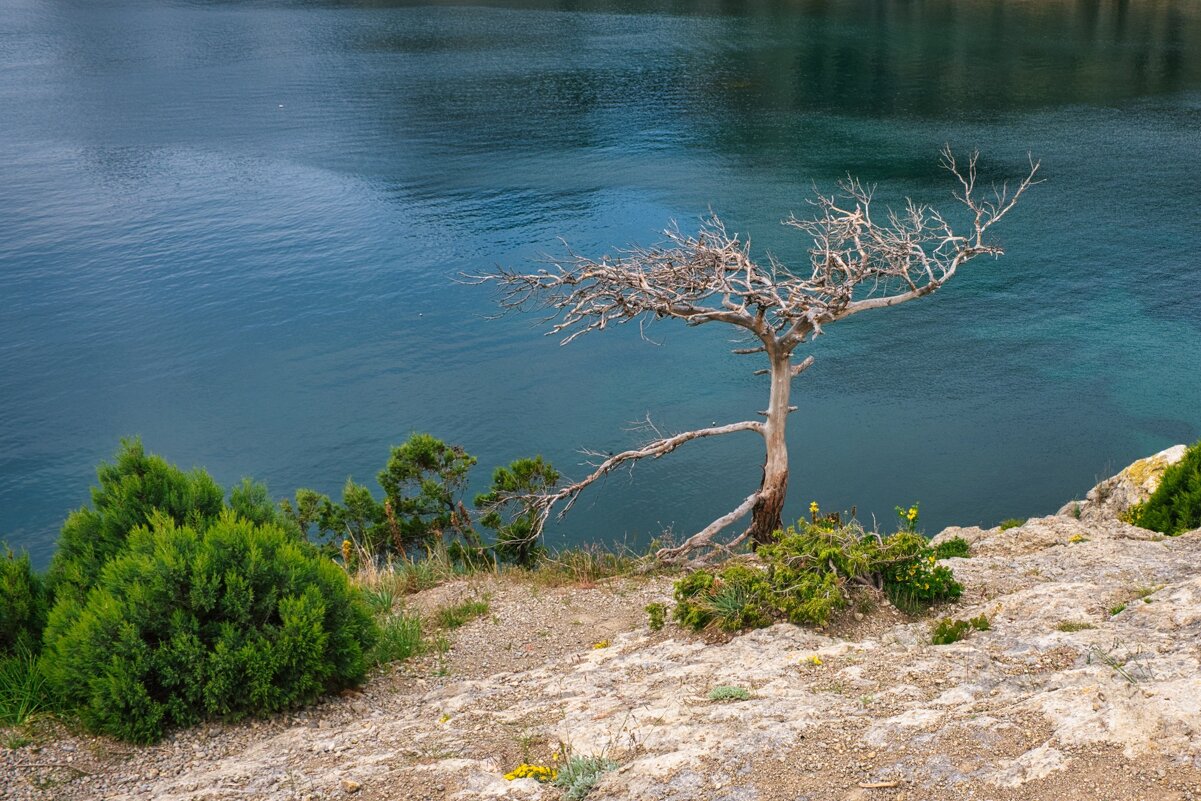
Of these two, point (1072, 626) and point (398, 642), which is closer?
point (1072, 626)

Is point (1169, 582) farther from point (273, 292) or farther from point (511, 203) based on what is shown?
point (511, 203)

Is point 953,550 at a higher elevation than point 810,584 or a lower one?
lower

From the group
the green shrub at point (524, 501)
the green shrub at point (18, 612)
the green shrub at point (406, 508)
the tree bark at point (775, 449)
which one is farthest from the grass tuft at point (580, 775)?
the green shrub at point (406, 508)

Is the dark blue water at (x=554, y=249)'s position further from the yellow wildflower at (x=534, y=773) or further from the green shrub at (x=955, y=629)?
the yellow wildflower at (x=534, y=773)

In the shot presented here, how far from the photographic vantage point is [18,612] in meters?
8.79

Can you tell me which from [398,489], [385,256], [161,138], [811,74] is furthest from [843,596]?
[811,74]

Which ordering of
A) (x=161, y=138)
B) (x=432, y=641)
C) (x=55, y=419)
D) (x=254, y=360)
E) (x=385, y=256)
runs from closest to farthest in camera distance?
(x=432, y=641), (x=55, y=419), (x=254, y=360), (x=385, y=256), (x=161, y=138)

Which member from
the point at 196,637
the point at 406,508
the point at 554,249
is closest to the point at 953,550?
the point at 196,637

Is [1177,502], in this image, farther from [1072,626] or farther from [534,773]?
[534,773]

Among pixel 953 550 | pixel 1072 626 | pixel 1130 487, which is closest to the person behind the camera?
pixel 1072 626

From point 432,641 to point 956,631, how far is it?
477 centimetres

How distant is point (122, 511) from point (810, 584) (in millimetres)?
6290

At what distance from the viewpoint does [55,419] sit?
82.8ft

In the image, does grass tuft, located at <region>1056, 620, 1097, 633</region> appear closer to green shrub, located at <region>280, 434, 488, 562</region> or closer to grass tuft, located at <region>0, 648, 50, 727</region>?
grass tuft, located at <region>0, 648, 50, 727</region>
